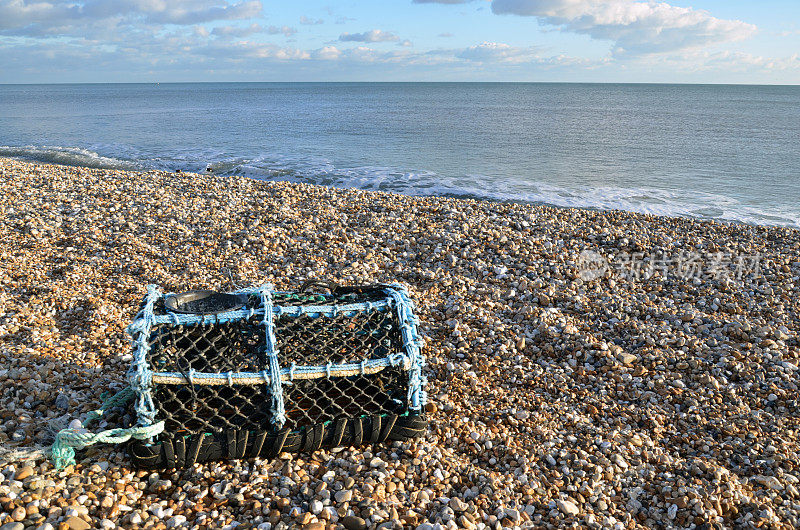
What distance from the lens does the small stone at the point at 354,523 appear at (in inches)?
Answer: 120

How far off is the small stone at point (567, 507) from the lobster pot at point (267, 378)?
1003mm

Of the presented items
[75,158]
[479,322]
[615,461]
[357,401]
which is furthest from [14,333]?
[75,158]

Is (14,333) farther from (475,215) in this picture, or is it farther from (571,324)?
(475,215)

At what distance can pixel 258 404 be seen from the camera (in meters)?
3.68

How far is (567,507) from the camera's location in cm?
331

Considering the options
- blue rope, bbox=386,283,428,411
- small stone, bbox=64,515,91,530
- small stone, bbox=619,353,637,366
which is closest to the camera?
small stone, bbox=64,515,91,530

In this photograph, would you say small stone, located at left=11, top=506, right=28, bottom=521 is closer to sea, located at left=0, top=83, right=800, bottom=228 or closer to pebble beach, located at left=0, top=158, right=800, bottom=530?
pebble beach, located at left=0, top=158, right=800, bottom=530

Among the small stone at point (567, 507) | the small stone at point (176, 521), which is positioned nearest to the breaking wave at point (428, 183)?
the small stone at point (567, 507)

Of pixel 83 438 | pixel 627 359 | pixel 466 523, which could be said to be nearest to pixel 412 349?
pixel 466 523

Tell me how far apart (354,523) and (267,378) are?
1.01 m

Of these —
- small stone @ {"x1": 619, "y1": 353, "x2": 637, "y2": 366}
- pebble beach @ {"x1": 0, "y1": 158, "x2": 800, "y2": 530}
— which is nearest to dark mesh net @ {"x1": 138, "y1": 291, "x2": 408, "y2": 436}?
pebble beach @ {"x1": 0, "y1": 158, "x2": 800, "y2": 530}

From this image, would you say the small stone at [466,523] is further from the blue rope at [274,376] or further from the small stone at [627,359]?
the small stone at [627,359]

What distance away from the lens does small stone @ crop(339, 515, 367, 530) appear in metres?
3.04

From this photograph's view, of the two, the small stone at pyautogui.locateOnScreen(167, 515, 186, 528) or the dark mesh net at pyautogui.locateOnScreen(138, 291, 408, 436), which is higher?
the dark mesh net at pyautogui.locateOnScreen(138, 291, 408, 436)
